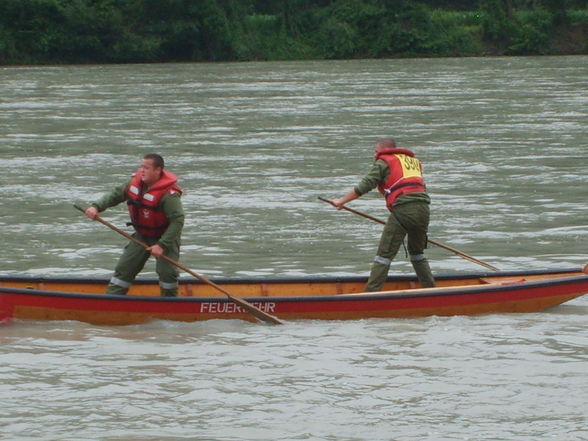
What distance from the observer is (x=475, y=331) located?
35.8 feet

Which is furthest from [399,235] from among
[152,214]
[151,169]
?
[151,169]

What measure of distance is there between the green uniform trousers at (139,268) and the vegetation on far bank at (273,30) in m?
52.1

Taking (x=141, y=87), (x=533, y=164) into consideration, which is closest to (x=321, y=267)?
(x=533, y=164)

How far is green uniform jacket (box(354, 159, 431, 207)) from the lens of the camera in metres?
11.3

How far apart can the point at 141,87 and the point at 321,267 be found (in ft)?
100

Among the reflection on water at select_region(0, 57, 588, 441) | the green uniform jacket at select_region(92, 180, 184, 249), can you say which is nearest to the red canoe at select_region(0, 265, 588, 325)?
the reflection on water at select_region(0, 57, 588, 441)

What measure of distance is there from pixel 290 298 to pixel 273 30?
6076cm

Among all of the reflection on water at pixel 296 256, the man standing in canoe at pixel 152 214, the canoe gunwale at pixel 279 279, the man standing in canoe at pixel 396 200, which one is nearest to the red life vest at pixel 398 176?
the man standing in canoe at pixel 396 200

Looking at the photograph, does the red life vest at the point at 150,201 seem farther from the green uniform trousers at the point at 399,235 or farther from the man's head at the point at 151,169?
the green uniform trousers at the point at 399,235

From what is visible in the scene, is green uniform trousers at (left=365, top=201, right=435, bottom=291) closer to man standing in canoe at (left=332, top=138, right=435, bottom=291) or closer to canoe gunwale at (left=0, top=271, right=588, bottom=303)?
man standing in canoe at (left=332, top=138, right=435, bottom=291)

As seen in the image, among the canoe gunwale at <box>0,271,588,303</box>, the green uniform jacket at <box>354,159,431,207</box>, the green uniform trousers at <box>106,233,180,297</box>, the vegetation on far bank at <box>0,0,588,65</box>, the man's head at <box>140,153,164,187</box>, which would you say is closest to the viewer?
the man's head at <box>140,153,164,187</box>

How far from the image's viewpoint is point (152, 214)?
10781mm

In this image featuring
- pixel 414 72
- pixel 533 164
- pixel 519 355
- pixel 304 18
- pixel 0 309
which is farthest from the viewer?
pixel 304 18

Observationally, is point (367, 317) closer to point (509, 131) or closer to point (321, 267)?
point (321, 267)
